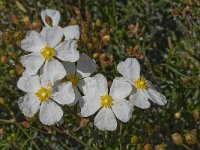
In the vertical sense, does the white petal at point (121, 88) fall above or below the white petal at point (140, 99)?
above

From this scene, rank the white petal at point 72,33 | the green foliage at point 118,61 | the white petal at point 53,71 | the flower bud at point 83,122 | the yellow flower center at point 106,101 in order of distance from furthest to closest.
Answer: the green foliage at point 118,61, the white petal at point 72,33, the flower bud at point 83,122, the yellow flower center at point 106,101, the white petal at point 53,71

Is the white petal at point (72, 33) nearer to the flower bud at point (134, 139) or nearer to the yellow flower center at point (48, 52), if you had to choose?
the yellow flower center at point (48, 52)

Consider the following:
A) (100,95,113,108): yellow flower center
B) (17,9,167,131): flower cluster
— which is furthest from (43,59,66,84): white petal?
(100,95,113,108): yellow flower center

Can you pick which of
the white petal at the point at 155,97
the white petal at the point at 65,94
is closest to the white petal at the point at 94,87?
the white petal at the point at 65,94

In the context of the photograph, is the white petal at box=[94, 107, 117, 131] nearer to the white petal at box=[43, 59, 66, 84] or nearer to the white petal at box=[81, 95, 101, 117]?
the white petal at box=[81, 95, 101, 117]

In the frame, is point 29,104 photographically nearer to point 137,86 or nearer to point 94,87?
point 94,87

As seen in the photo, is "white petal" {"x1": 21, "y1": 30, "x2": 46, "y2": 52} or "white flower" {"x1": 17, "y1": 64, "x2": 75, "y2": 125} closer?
"white flower" {"x1": 17, "y1": 64, "x2": 75, "y2": 125}

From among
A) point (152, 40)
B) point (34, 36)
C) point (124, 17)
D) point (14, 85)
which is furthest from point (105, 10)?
point (34, 36)
